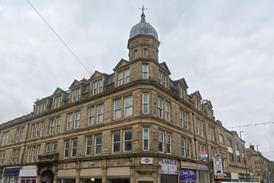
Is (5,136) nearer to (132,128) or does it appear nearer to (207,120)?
(132,128)

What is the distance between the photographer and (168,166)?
21.8 m

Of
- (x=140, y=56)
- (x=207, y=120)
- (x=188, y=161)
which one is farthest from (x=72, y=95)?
(x=207, y=120)

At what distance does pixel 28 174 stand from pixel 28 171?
15.2 inches

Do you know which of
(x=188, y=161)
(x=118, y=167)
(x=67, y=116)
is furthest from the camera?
(x=67, y=116)

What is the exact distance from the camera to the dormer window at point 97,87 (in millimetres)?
26750

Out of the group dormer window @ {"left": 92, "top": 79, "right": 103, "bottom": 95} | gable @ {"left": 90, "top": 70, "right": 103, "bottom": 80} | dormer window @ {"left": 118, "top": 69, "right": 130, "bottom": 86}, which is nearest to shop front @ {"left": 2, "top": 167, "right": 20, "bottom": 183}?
dormer window @ {"left": 92, "top": 79, "right": 103, "bottom": 95}

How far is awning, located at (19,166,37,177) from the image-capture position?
3034 cm

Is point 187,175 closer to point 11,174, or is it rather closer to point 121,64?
point 121,64

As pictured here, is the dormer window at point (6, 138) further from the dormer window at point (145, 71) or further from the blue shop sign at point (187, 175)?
the blue shop sign at point (187, 175)

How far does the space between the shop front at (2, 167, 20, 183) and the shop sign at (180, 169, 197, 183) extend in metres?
23.4

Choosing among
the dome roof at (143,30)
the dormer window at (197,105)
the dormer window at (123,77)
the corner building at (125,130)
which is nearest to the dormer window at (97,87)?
the corner building at (125,130)

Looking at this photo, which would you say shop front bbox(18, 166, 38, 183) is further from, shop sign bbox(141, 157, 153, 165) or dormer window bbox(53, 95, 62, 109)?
shop sign bbox(141, 157, 153, 165)

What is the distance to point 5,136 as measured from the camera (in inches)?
1620

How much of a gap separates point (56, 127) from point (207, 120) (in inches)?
840
